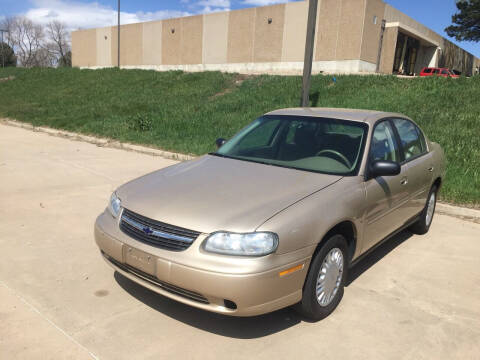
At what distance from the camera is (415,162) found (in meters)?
4.50

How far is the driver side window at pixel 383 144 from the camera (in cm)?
381

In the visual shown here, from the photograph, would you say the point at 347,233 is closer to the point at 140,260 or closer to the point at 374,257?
the point at 374,257

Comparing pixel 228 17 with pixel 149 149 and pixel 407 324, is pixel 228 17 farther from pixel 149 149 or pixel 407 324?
pixel 407 324

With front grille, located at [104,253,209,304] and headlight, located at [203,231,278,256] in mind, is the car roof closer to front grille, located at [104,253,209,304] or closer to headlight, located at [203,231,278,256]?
headlight, located at [203,231,278,256]

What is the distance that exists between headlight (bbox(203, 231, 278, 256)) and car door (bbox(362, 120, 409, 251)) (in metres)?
1.18

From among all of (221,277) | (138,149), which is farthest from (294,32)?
(221,277)

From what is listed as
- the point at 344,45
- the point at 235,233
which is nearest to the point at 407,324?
the point at 235,233

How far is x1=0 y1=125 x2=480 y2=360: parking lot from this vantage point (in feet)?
9.00

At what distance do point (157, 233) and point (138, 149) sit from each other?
766 centimetres

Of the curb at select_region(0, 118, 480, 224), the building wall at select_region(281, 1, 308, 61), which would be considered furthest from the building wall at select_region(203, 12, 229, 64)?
the curb at select_region(0, 118, 480, 224)

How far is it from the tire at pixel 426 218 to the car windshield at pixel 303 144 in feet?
5.95

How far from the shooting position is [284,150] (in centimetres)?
399

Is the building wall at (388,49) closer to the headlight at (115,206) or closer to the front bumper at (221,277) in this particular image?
the headlight at (115,206)

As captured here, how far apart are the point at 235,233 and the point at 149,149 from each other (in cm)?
767
